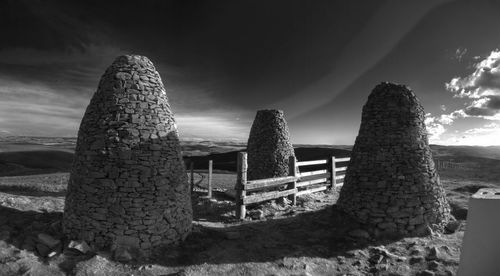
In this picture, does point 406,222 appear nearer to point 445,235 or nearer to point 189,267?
point 445,235

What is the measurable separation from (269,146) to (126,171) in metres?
7.45

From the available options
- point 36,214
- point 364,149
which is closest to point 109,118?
point 36,214

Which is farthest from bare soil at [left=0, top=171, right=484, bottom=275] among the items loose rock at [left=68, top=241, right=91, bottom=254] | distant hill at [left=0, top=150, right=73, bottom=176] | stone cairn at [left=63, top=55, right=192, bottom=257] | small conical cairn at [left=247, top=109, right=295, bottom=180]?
distant hill at [left=0, top=150, right=73, bottom=176]

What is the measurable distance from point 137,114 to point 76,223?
2.67 m

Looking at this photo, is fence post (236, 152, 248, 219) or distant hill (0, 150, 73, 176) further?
distant hill (0, 150, 73, 176)

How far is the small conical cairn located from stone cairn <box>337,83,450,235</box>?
425 cm

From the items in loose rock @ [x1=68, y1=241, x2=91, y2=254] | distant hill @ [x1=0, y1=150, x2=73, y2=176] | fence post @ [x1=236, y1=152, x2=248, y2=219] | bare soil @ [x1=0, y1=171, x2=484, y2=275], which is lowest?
distant hill @ [x1=0, y1=150, x2=73, y2=176]

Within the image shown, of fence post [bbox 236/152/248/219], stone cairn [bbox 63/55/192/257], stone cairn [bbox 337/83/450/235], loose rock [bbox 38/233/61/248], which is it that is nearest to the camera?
loose rock [bbox 38/233/61/248]

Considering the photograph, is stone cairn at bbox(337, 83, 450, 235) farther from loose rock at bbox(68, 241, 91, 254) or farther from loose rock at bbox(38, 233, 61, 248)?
loose rock at bbox(38, 233, 61, 248)

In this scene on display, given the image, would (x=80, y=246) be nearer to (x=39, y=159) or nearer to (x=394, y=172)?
(x=394, y=172)

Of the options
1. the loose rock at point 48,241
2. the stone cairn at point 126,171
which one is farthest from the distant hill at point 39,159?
the stone cairn at point 126,171

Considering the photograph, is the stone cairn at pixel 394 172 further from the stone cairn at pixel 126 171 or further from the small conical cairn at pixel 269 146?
the stone cairn at pixel 126 171

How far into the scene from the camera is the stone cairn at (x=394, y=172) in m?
7.33

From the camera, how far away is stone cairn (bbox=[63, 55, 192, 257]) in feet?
18.8
